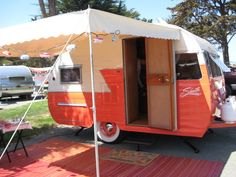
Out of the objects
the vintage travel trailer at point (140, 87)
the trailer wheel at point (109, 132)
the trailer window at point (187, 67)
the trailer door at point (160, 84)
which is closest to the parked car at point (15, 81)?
the vintage travel trailer at point (140, 87)

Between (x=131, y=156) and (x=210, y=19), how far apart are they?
2379cm

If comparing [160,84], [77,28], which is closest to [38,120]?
[160,84]

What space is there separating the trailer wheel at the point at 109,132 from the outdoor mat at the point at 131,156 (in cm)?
54

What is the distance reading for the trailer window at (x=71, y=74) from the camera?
8.09 m

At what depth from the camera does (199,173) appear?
226 inches

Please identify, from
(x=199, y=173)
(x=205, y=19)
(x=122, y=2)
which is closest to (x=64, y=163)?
(x=199, y=173)

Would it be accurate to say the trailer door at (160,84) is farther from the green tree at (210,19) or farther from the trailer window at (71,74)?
the green tree at (210,19)

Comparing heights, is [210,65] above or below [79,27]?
below

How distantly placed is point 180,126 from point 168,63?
4.34 ft

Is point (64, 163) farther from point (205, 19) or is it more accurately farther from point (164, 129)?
point (205, 19)

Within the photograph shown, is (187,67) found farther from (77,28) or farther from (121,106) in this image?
(77,28)

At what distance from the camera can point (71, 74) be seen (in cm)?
825

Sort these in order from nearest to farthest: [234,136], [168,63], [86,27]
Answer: [86,27], [168,63], [234,136]

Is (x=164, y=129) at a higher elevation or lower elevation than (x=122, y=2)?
lower
